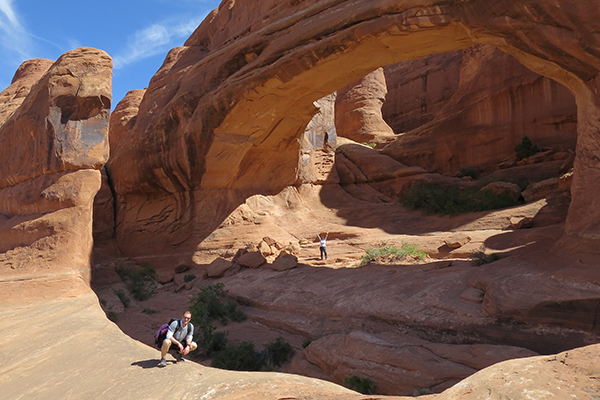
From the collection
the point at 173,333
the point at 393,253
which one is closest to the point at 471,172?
the point at 393,253

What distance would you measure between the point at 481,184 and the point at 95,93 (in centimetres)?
1294

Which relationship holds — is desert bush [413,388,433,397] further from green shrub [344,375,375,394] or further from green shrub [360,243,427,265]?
green shrub [360,243,427,265]

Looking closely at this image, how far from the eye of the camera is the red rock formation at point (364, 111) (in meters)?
24.2

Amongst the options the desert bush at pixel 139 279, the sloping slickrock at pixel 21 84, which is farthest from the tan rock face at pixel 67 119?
the sloping slickrock at pixel 21 84

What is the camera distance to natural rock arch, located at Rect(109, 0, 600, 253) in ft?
19.9

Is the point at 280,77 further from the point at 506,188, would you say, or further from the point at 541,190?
the point at 541,190

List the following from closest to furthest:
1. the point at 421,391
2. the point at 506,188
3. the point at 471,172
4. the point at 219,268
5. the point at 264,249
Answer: the point at 421,391, the point at 219,268, the point at 264,249, the point at 506,188, the point at 471,172

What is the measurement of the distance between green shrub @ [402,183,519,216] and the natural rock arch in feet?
15.8

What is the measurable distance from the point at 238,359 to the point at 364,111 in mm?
20975

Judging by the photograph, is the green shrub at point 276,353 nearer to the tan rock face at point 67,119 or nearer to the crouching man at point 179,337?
the crouching man at point 179,337

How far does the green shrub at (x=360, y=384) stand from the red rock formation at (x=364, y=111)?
19.8m

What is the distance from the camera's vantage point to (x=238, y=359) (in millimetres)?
5977

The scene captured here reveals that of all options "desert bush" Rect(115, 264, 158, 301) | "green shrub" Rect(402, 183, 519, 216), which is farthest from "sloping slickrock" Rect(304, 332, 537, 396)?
"green shrub" Rect(402, 183, 519, 216)

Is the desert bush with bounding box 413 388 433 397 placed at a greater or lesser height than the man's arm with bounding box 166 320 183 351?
lesser
